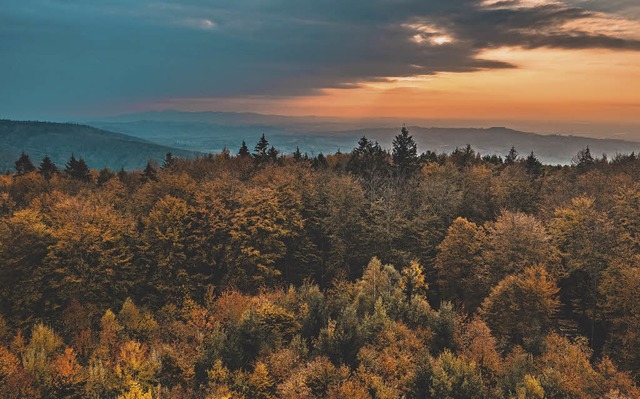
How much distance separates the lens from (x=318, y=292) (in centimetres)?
4344

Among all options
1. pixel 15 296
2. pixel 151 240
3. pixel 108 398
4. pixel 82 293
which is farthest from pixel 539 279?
pixel 15 296

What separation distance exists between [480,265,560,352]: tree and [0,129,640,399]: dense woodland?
19cm

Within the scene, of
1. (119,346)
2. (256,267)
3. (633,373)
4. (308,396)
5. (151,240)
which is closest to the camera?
(308,396)

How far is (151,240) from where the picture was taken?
53.3 m

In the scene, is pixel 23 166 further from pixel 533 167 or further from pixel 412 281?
pixel 533 167

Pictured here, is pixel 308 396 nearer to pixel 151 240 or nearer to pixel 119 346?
pixel 119 346

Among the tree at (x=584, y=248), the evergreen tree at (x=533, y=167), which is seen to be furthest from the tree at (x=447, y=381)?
the evergreen tree at (x=533, y=167)

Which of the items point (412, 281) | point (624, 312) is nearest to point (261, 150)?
point (412, 281)

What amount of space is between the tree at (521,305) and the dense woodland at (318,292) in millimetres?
195

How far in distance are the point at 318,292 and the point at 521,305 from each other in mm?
20617

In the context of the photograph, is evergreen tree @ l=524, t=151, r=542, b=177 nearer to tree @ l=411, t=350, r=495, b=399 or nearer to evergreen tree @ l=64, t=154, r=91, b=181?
tree @ l=411, t=350, r=495, b=399

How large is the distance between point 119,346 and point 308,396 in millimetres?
20215

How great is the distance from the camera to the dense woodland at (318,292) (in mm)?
33500

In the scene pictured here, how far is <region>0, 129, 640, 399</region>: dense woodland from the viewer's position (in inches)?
1319
